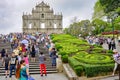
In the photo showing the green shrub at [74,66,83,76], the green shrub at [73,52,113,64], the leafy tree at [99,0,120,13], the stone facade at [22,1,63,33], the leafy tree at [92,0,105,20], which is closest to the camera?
the green shrub at [74,66,83,76]

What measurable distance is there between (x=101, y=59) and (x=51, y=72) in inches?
160

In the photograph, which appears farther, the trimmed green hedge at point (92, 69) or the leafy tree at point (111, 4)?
the leafy tree at point (111, 4)

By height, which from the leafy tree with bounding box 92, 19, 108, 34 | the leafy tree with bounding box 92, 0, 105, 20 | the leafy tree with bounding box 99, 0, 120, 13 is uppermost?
the leafy tree with bounding box 92, 0, 105, 20

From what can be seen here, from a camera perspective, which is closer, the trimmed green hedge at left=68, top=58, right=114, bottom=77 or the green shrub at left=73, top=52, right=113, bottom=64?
the trimmed green hedge at left=68, top=58, right=114, bottom=77

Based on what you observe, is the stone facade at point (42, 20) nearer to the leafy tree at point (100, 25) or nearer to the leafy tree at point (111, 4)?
the leafy tree at point (100, 25)

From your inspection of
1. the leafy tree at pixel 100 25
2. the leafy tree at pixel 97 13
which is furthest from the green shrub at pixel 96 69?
the leafy tree at pixel 100 25

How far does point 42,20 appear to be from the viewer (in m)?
112

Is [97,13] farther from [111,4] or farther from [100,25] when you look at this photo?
[111,4]

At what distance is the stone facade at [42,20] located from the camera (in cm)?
10931

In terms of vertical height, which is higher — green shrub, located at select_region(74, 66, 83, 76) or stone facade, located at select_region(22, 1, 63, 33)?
stone facade, located at select_region(22, 1, 63, 33)

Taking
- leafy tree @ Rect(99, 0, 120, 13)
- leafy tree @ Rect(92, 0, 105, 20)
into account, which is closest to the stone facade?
leafy tree @ Rect(92, 0, 105, 20)

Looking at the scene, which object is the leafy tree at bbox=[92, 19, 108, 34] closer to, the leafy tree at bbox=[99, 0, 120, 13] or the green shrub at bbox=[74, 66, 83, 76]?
the leafy tree at bbox=[99, 0, 120, 13]

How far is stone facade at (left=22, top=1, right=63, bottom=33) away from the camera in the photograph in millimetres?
109312

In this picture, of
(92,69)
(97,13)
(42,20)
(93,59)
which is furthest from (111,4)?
(42,20)
